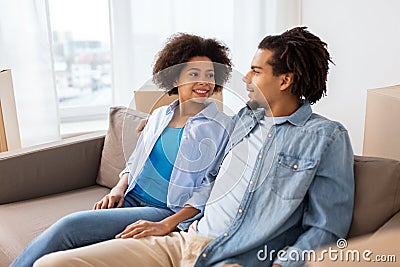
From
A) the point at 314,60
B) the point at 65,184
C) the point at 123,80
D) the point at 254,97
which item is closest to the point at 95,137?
the point at 65,184

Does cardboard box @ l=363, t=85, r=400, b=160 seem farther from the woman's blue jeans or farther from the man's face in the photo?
the woman's blue jeans

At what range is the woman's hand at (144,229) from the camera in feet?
4.81

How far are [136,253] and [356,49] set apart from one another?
167 cm

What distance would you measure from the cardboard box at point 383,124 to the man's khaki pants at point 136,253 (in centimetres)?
64

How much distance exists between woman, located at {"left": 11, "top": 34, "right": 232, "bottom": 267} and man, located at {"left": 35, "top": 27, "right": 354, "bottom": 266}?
0.18ft

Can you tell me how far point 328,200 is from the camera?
4.31ft

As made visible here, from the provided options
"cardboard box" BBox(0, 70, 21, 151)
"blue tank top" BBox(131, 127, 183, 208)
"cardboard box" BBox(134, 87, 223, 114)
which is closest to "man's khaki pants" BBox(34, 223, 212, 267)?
"blue tank top" BBox(131, 127, 183, 208)

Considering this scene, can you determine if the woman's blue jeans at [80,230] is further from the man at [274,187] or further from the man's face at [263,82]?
the man's face at [263,82]

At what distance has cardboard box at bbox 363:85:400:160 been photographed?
1.59 metres

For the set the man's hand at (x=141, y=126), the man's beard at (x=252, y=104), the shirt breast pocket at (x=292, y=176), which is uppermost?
the man's beard at (x=252, y=104)

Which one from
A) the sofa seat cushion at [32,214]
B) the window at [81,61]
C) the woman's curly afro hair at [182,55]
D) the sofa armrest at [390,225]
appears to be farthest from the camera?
the window at [81,61]

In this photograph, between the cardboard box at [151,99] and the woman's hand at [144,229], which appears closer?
the woman's hand at [144,229]

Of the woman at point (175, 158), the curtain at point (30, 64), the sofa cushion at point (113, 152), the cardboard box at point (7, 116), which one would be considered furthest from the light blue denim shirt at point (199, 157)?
the curtain at point (30, 64)

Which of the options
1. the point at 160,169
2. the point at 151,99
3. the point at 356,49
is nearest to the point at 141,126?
the point at 151,99
